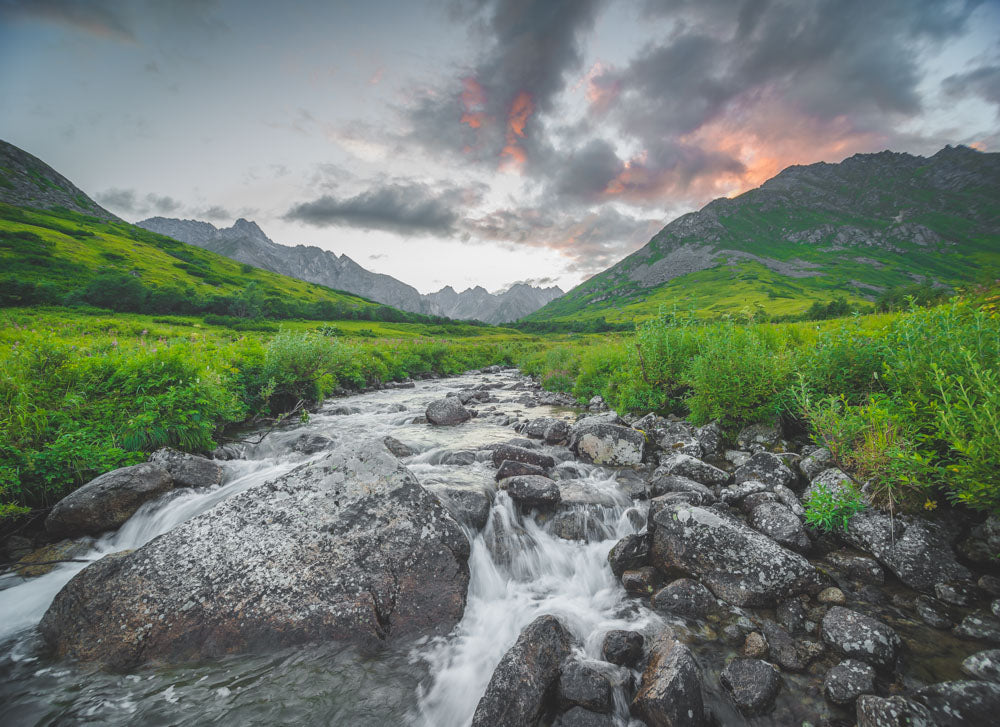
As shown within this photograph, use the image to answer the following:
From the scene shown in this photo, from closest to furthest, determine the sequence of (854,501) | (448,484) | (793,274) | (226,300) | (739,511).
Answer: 1. (854,501)
2. (739,511)
3. (448,484)
4. (226,300)
5. (793,274)

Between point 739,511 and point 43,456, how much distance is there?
526 inches

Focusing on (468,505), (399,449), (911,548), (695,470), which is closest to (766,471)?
(695,470)

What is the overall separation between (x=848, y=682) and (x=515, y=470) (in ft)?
21.9

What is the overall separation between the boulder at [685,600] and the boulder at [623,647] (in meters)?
0.83

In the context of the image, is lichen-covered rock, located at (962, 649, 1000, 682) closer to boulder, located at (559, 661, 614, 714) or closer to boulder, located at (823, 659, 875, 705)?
boulder, located at (823, 659, 875, 705)

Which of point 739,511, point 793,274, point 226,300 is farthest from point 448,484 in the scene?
point 793,274

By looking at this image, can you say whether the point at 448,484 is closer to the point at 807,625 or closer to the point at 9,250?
the point at 807,625

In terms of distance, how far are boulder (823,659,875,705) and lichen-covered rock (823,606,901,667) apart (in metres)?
0.22

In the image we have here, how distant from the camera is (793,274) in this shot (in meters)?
194

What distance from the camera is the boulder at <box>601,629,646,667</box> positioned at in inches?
182

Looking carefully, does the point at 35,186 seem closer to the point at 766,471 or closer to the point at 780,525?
the point at 766,471

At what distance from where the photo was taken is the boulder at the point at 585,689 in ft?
13.0

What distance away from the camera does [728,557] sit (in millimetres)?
5469

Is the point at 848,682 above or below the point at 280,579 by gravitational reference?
above
